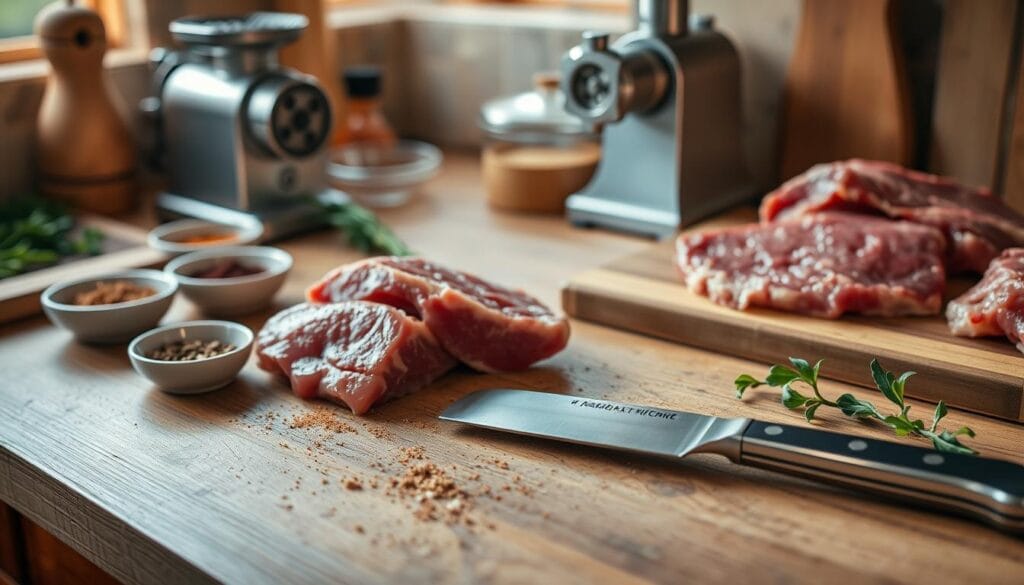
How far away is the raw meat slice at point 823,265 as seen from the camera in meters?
1.37

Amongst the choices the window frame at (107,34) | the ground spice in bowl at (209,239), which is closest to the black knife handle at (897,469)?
the ground spice in bowl at (209,239)

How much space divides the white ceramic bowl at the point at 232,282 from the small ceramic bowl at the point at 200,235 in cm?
6

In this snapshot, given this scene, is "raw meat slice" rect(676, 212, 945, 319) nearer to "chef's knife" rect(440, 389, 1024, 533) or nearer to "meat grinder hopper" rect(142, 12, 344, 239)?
"chef's knife" rect(440, 389, 1024, 533)

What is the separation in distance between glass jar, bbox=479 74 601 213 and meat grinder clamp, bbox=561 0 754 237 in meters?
0.06

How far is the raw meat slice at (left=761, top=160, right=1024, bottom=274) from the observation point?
148 cm

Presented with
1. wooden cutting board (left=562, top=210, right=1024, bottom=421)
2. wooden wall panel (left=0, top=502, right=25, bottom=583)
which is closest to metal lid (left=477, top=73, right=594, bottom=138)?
wooden cutting board (left=562, top=210, right=1024, bottom=421)

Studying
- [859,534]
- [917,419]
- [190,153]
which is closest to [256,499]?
[859,534]

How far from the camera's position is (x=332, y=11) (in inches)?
100

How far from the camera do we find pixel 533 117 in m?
1.87

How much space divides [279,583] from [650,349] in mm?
650

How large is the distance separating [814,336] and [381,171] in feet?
3.46

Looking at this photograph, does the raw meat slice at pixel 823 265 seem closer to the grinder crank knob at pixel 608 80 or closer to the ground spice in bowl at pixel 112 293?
the grinder crank knob at pixel 608 80

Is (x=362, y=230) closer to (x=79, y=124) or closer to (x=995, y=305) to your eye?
(x=79, y=124)

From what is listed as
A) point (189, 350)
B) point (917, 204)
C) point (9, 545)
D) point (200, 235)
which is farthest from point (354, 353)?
point (917, 204)
